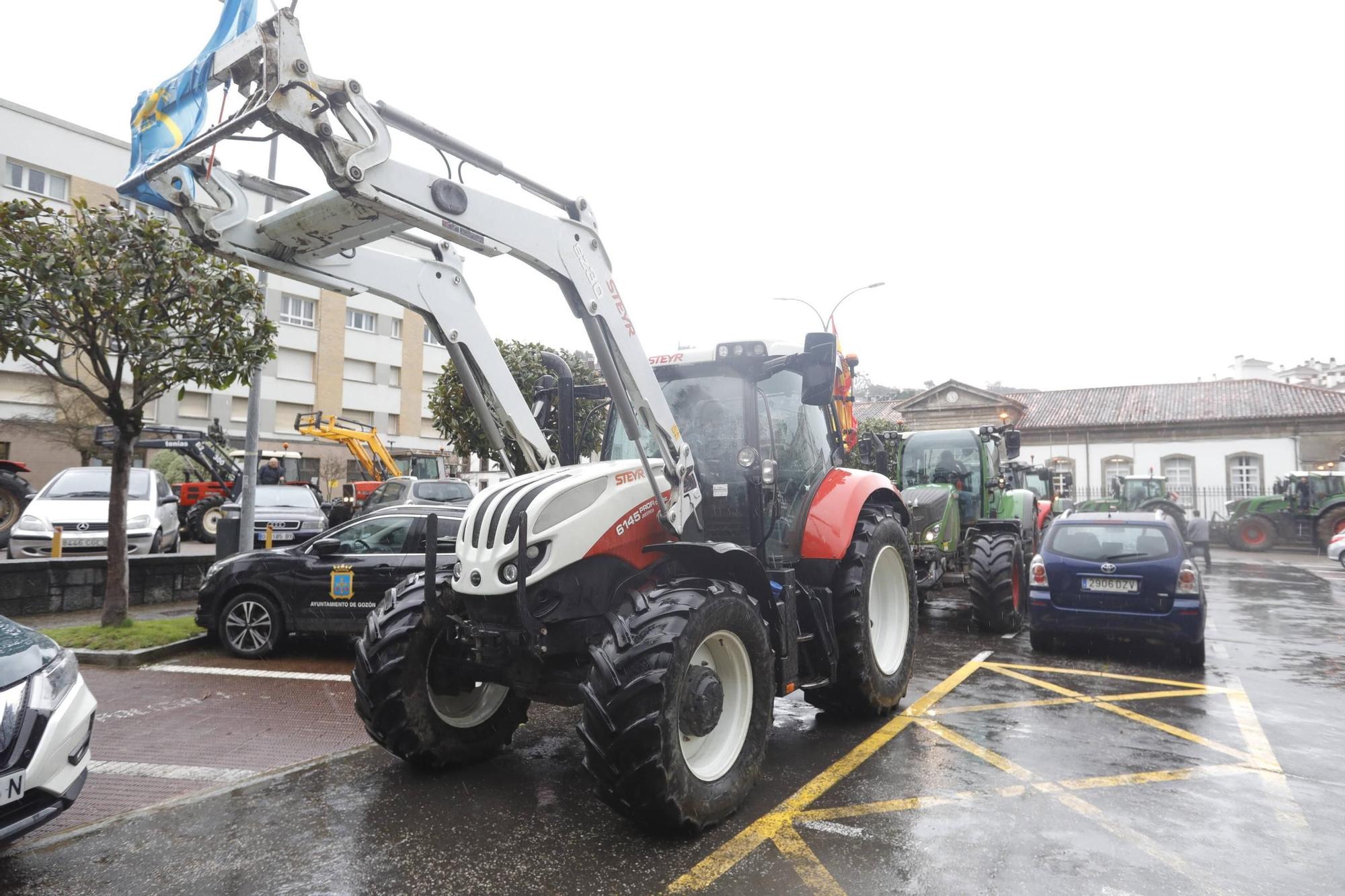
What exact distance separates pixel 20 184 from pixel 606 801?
117 feet

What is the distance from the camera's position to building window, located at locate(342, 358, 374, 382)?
3778cm

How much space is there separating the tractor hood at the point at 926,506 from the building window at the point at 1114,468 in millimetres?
33429

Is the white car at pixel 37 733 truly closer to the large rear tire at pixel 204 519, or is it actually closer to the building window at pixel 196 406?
the large rear tire at pixel 204 519

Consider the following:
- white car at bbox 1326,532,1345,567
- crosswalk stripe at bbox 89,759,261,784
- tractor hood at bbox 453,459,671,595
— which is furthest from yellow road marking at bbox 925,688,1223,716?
white car at bbox 1326,532,1345,567

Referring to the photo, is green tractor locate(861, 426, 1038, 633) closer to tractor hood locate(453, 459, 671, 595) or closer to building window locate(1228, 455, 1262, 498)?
tractor hood locate(453, 459, 671, 595)

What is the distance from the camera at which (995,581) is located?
30.6 ft

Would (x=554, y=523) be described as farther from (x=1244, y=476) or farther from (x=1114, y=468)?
(x=1244, y=476)

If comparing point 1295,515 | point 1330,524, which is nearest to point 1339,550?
point 1330,524

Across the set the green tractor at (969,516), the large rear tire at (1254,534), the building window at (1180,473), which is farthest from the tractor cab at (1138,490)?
the green tractor at (969,516)

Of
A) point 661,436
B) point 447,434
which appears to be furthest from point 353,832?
point 447,434

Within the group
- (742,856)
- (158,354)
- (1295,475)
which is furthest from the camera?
(1295,475)

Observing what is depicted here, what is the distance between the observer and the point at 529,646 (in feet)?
12.6

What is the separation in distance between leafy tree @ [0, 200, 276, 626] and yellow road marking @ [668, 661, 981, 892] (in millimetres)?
6610

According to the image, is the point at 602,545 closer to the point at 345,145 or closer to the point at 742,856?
the point at 742,856
